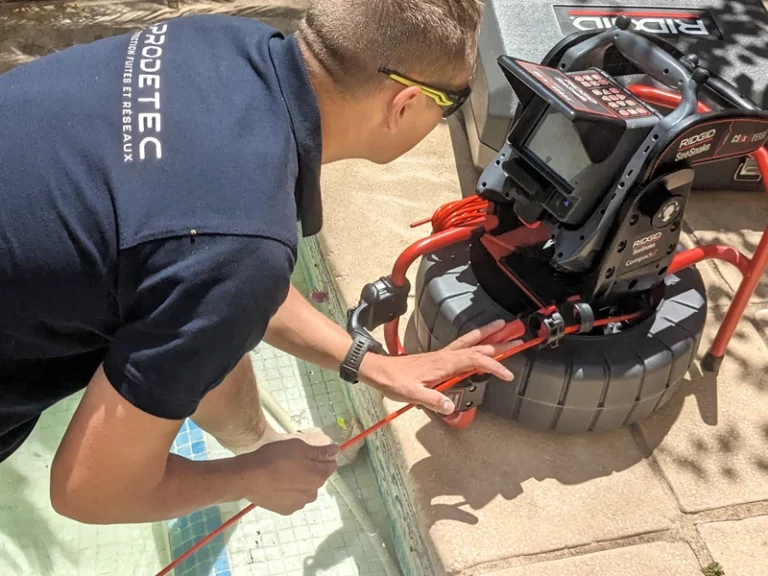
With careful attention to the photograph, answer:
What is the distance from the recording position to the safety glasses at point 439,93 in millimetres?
1385

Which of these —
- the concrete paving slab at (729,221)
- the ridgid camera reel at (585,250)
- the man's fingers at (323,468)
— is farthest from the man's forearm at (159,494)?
the concrete paving slab at (729,221)

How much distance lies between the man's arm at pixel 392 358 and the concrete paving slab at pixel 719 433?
630mm

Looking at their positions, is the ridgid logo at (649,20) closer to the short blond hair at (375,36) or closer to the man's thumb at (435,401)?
the short blond hair at (375,36)

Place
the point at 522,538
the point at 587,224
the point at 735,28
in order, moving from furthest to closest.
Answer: the point at 735,28
the point at 522,538
the point at 587,224

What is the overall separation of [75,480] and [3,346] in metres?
0.25

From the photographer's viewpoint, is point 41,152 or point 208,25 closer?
point 41,152

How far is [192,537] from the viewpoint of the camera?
7.67 feet

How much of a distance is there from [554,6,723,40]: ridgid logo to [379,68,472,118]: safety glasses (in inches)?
54.6

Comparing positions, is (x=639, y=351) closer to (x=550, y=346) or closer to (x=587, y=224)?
(x=550, y=346)

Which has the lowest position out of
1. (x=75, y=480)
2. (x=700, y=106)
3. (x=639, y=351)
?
(x=639, y=351)

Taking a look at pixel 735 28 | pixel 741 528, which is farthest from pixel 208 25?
pixel 735 28

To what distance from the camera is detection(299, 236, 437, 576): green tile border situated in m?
2.05

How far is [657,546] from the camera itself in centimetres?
191

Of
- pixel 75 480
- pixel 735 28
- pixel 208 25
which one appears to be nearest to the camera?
pixel 75 480
